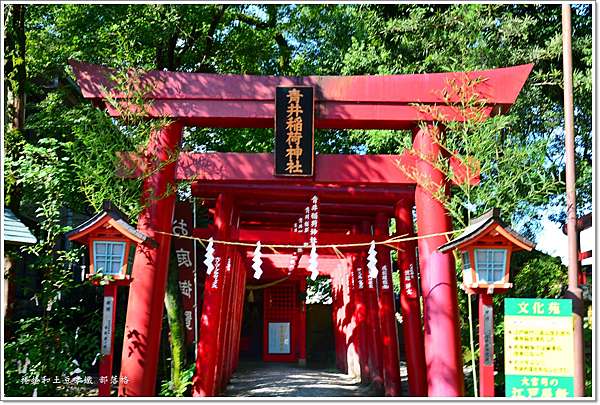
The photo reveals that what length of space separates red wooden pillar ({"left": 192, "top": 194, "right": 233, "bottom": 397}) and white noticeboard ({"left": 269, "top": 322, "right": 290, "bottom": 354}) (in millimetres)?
10979

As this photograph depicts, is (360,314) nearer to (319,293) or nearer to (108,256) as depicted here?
(108,256)

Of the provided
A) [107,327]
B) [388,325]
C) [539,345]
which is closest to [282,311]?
[388,325]

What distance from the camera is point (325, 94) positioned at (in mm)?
10367

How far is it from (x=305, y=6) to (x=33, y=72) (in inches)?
312

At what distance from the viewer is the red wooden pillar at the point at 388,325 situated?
13111mm

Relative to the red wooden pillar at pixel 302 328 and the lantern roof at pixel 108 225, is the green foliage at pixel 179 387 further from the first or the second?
the red wooden pillar at pixel 302 328

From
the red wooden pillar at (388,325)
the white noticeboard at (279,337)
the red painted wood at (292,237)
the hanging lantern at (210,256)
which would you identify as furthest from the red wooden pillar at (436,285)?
the white noticeboard at (279,337)

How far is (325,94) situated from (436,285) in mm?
3412

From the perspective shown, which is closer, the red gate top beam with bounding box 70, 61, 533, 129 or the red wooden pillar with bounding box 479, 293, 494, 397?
the red wooden pillar with bounding box 479, 293, 494, 397

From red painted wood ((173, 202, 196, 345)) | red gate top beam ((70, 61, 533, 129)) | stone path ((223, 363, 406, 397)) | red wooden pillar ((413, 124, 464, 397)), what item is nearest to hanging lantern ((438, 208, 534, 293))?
red wooden pillar ((413, 124, 464, 397))

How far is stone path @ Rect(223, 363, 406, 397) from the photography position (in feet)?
45.3

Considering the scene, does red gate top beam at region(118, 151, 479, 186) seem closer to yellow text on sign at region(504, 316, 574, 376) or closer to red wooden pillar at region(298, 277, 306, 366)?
yellow text on sign at region(504, 316, 574, 376)

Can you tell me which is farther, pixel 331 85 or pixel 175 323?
pixel 175 323
